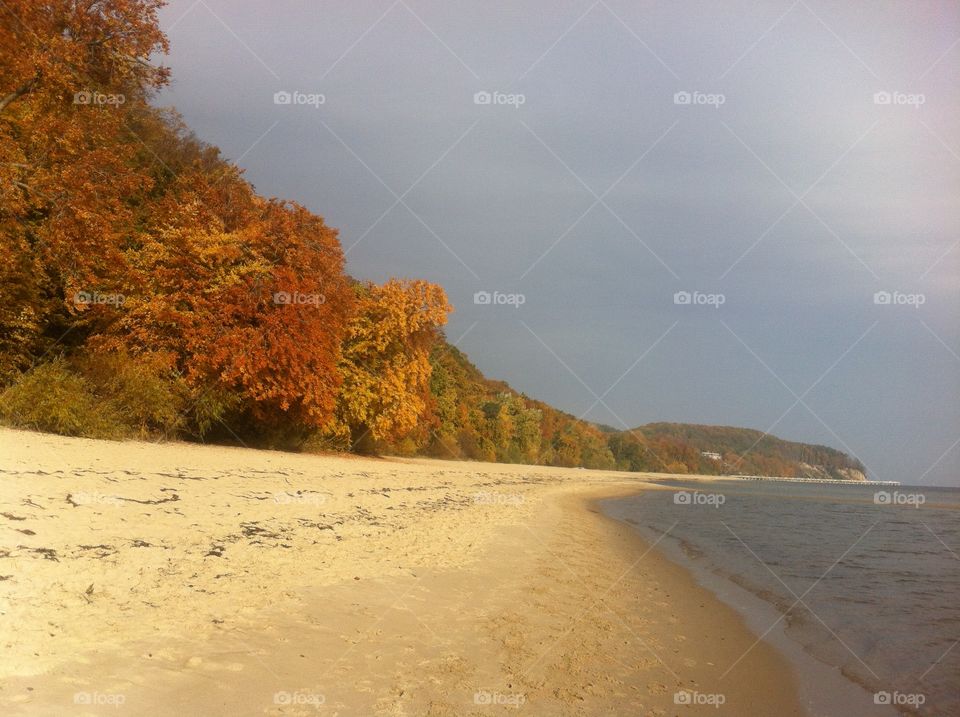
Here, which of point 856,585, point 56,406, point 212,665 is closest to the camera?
point 212,665

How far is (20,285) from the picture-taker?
18.5 metres

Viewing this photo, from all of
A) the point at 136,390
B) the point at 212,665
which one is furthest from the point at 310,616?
the point at 136,390

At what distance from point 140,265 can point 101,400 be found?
5215 millimetres

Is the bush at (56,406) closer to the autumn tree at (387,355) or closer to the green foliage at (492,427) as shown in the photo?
the autumn tree at (387,355)

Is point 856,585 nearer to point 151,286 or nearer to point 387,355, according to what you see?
point 151,286

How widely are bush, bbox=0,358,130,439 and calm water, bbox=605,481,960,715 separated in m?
13.6

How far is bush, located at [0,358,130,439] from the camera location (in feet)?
54.2

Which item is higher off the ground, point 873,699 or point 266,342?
point 266,342

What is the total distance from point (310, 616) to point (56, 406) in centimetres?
1249

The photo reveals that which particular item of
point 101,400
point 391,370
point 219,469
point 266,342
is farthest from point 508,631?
point 391,370

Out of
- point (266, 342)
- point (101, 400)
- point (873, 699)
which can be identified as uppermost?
point (266, 342)

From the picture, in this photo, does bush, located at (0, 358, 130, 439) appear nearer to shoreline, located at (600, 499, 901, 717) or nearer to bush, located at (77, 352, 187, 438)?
bush, located at (77, 352, 187, 438)

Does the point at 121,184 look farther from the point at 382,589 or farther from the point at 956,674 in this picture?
the point at 956,674

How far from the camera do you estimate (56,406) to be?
54.9 feet
